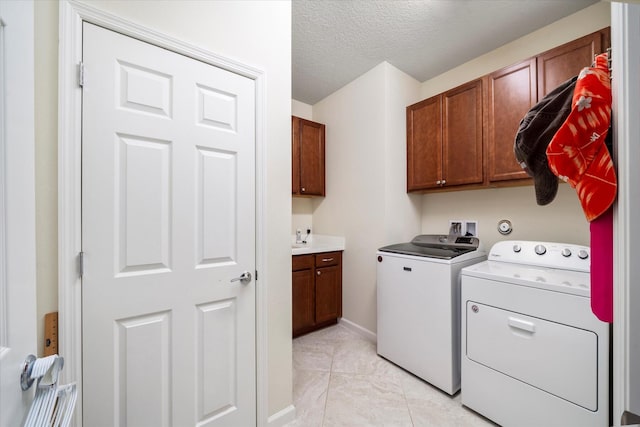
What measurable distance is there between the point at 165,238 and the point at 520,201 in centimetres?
246

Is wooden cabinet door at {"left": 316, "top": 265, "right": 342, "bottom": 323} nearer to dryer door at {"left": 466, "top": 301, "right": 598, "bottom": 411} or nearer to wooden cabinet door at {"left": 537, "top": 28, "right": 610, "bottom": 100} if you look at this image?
dryer door at {"left": 466, "top": 301, "right": 598, "bottom": 411}

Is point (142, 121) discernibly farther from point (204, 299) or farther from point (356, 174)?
point (356, 174)

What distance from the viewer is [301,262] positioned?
242 centimetres

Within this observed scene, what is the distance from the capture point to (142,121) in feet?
3.46

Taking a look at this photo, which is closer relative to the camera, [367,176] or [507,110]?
[507,110]

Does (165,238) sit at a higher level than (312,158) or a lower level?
lower

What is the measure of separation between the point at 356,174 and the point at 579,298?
1859 millimetres

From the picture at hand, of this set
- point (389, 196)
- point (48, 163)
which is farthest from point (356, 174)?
point (48, 163)

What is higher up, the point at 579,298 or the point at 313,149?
the point at 313,149

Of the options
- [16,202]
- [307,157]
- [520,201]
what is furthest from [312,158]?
[16,202]

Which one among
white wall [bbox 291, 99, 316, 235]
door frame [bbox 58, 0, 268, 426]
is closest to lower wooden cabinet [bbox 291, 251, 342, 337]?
white wall [bbox 291, 99, 316, 235]

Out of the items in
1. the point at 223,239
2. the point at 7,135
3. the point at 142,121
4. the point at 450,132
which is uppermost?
the point at 450,132

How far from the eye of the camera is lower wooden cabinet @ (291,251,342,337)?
7.87ft

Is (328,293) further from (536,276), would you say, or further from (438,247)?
(536,276)
